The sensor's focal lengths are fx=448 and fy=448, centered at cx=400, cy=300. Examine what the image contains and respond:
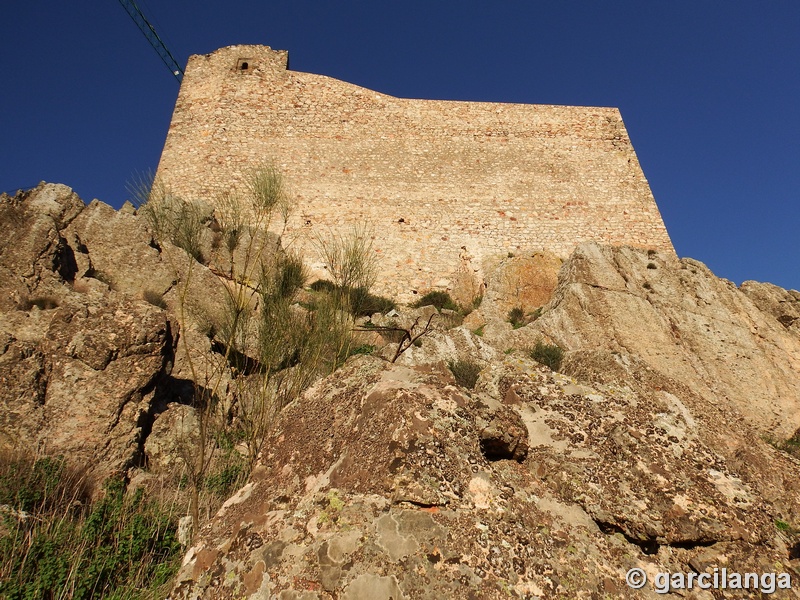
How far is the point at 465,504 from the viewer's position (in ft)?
6.47

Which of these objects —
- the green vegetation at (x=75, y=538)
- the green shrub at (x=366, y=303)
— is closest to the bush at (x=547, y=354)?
the green shrub at (x=366, y=303)

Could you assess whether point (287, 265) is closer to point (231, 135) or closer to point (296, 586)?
point (296, 586)

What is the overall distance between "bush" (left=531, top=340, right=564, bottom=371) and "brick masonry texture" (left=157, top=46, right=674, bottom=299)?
5066 millimetres

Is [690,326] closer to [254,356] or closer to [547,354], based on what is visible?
[547,354]

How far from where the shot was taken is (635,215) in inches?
544

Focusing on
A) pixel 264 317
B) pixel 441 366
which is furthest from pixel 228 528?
pixel 264 317

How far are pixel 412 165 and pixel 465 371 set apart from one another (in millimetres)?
9457

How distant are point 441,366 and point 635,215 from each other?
13.2m

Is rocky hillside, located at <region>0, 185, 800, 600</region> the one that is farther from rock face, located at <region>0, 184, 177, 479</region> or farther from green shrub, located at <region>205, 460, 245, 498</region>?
green shrub, located at <region>205, 460, 245, 498</region>

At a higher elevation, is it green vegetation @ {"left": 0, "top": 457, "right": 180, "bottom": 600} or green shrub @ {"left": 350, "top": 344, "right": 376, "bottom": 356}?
green shrub @ {"left": 350, "top": 344, "right": 376, "bottom": 356}

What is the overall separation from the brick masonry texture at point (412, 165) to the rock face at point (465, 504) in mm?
10070

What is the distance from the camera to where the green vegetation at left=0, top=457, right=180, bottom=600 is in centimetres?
292

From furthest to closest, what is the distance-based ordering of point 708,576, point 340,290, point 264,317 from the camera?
point 340,290
point 264,317
point 708,576

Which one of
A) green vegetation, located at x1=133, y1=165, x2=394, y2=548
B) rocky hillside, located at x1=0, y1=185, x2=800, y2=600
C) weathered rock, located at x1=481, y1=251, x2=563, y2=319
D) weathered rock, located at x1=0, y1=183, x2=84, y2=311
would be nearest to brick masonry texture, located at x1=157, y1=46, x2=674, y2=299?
weathered rock, located at x1=481, y1=251, x2=563, y2=319
